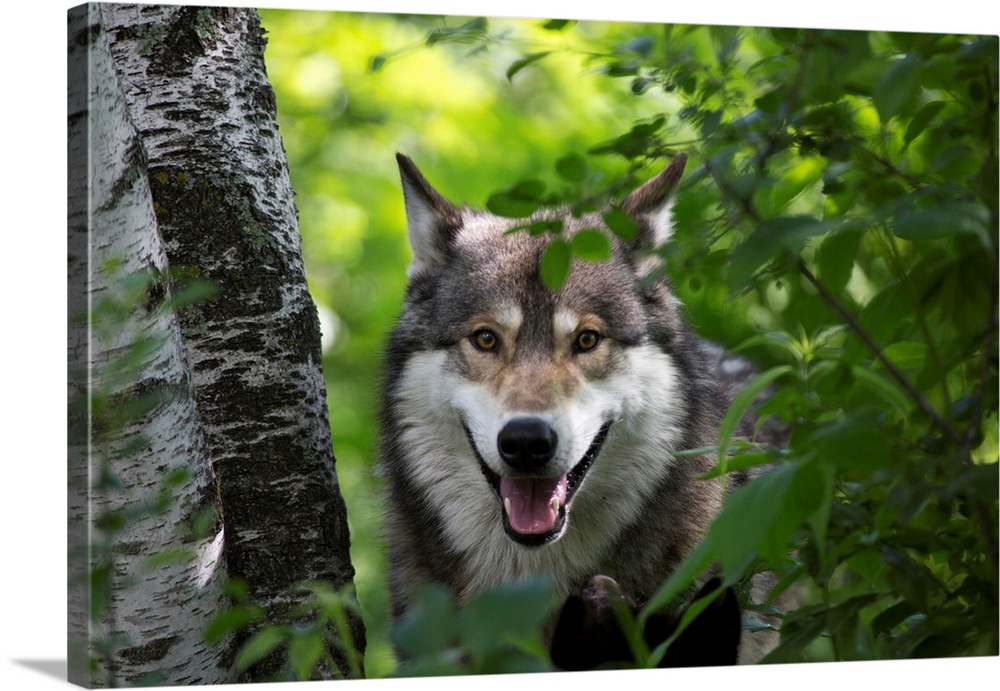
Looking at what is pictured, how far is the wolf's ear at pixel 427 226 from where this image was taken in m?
3.24

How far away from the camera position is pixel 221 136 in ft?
9.31

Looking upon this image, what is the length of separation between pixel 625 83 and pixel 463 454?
84.3 inches

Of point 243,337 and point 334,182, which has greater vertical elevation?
point 334,182

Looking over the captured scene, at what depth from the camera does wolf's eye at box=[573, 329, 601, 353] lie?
9.97ft

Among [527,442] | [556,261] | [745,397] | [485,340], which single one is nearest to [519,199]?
[556,261]

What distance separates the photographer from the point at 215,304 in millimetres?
2816

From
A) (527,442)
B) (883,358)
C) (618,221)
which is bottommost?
(527,442)

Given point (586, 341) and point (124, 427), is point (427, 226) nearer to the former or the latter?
point (586, 341)

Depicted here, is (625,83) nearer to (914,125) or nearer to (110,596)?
(914,125)

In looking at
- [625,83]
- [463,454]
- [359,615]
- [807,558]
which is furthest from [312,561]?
[625,83]

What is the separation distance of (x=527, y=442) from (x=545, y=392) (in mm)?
161

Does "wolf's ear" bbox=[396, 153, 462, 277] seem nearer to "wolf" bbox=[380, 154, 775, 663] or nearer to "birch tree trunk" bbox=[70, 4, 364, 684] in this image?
"wolf" bbox=[380, 154, 775, 663]

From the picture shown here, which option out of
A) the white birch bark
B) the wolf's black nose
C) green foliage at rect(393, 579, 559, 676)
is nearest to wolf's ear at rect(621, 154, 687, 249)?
the wolf's black nose

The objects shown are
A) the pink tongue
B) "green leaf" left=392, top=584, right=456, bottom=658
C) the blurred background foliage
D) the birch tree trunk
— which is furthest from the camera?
the pink tongue
